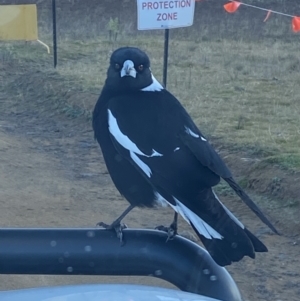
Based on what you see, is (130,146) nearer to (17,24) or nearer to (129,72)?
(129,72)

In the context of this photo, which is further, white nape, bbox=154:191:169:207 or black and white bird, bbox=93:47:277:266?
white nape, bbox=154:191:169:207

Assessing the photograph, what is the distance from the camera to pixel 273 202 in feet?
20.8

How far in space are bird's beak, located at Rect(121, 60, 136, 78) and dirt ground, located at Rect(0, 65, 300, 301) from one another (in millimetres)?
1228

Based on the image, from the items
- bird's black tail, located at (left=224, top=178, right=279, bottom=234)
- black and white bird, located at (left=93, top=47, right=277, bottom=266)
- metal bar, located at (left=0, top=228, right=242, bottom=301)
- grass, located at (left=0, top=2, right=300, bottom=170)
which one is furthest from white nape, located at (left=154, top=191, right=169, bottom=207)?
grass, located at (left=0, top=2, right=300, bottom=170)

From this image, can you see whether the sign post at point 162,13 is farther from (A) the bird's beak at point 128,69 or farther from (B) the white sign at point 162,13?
(A) the bird's beak at point 128,69

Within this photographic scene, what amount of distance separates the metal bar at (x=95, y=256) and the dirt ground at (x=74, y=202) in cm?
230

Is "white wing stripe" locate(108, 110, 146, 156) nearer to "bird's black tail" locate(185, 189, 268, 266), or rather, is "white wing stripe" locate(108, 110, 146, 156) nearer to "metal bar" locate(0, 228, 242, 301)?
"bird's black tail" locate(185, 189, 268, 266)

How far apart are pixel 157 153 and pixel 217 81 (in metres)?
9.42

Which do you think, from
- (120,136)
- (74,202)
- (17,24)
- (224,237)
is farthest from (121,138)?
(17,24)

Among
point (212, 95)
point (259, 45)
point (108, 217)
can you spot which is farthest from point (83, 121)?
point (259, 45)

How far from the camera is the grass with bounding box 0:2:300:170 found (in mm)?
8500

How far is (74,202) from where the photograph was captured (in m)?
6.51

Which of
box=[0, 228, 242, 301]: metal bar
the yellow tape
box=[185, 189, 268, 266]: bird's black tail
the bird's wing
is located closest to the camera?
box=[0, 228, 242, 301]: metal bar

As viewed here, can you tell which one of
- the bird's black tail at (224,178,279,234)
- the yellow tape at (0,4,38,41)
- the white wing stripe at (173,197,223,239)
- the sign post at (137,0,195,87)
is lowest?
the yellow tape at (0,4,38,41)
